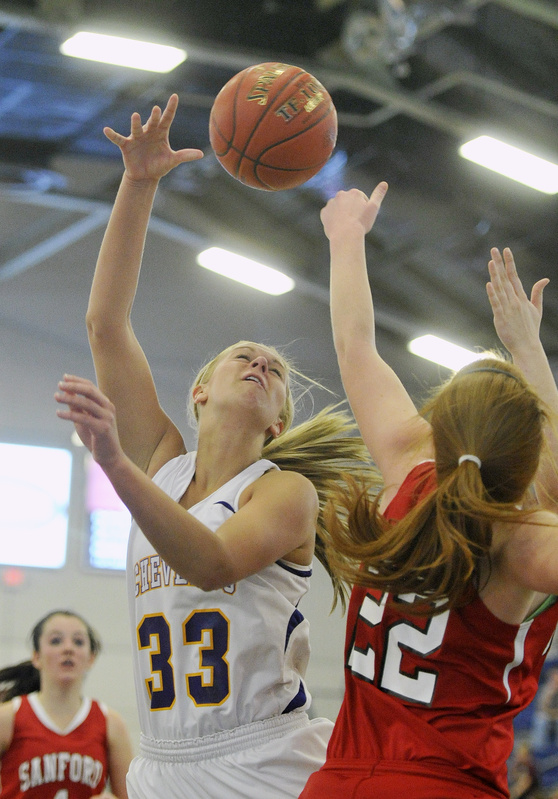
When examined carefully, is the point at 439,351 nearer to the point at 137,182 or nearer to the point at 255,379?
the point at 255,379

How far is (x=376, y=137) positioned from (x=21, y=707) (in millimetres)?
4817

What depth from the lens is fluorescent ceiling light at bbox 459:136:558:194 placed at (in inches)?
278

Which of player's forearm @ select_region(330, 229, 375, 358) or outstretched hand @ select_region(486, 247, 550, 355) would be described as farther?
outstretched hand @ select_region(486, 247, 550, 355)

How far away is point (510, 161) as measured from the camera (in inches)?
285

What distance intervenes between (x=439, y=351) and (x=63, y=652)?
6.46m

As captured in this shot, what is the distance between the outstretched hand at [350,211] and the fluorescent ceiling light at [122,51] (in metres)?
3.81

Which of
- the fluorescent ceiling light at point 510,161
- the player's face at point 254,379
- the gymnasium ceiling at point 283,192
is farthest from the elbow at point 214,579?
the fluorescent ceiling light at point 510,161

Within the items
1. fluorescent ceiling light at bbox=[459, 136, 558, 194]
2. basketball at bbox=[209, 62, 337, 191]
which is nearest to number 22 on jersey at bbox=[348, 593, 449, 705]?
basketball at bbox=[209, 62, 337, 191]

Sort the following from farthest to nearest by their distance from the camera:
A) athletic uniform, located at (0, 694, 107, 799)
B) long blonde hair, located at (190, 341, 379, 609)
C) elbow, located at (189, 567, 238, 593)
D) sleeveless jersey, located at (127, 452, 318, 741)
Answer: athletic uniform, located at (0, 694, 107, 799) < long blonde hair, located at (190, 341, 379, 609) < sleeveless jersey, located at (127, 452, 318, 741) < elbow, located at (189, 567, 238, 593)

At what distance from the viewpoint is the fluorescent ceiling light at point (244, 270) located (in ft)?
30.2

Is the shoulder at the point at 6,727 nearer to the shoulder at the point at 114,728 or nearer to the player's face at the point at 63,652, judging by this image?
the player's face at the point at 63,652

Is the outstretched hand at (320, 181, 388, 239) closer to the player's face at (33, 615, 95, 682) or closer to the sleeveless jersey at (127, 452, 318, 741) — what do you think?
the sleeveless jersey at (127, 452, 318, 741)

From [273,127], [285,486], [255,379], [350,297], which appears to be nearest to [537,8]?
[273,127]

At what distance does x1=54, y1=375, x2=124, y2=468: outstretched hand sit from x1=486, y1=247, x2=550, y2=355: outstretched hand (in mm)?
1121
